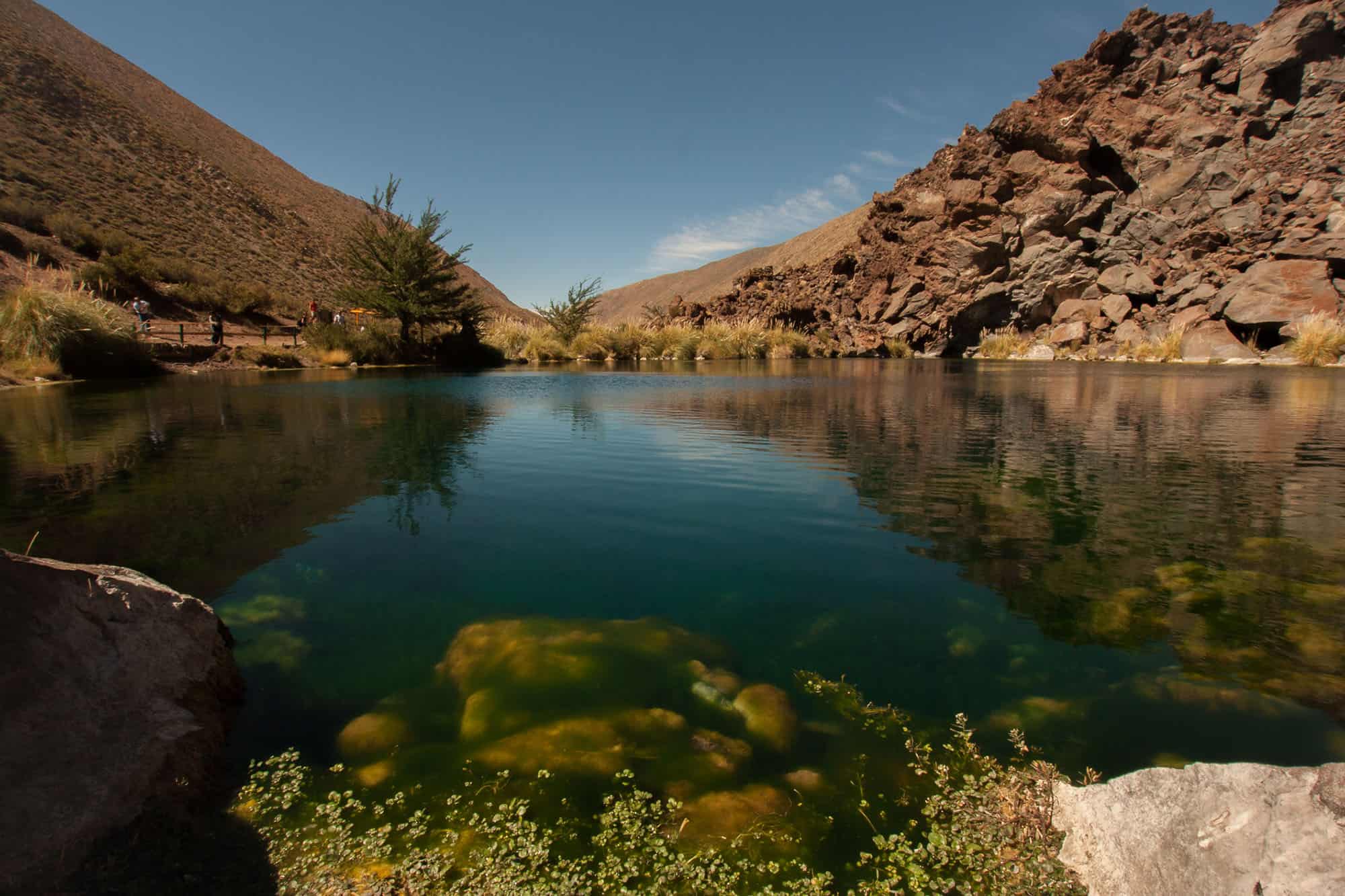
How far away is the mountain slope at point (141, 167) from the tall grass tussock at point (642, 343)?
1667 cm

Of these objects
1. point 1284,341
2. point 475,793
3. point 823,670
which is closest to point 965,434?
point 823,670

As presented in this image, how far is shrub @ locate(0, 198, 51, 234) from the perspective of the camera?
28.4m

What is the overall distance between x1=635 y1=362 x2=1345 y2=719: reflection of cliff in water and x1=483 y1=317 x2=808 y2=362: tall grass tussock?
23439mm

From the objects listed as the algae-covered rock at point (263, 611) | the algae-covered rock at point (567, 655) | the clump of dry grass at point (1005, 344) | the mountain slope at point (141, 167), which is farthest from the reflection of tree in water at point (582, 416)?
the mountain slope at point (141, 167)

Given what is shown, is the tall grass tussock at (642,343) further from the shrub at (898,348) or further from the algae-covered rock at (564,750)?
the algae-covered rock at (564,750)

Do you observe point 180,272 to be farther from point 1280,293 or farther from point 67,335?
point 1280,293

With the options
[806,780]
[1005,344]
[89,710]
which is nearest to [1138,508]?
[806,780]

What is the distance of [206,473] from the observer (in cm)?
595

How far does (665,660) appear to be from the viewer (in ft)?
9.00

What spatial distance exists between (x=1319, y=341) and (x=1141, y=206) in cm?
1465

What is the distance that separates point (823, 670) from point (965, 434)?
22.1 feet

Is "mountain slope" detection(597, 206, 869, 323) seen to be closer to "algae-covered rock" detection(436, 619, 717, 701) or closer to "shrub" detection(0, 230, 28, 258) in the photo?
"shrub" detection(0, 230, 28, 258)

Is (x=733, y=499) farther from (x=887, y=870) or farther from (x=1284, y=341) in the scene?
(x=1284, y=341)

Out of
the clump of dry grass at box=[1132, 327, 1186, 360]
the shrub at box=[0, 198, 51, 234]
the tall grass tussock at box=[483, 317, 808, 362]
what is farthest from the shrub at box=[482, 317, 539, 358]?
the clump of dry grass at box=[1132, 327, 1186, 360]
